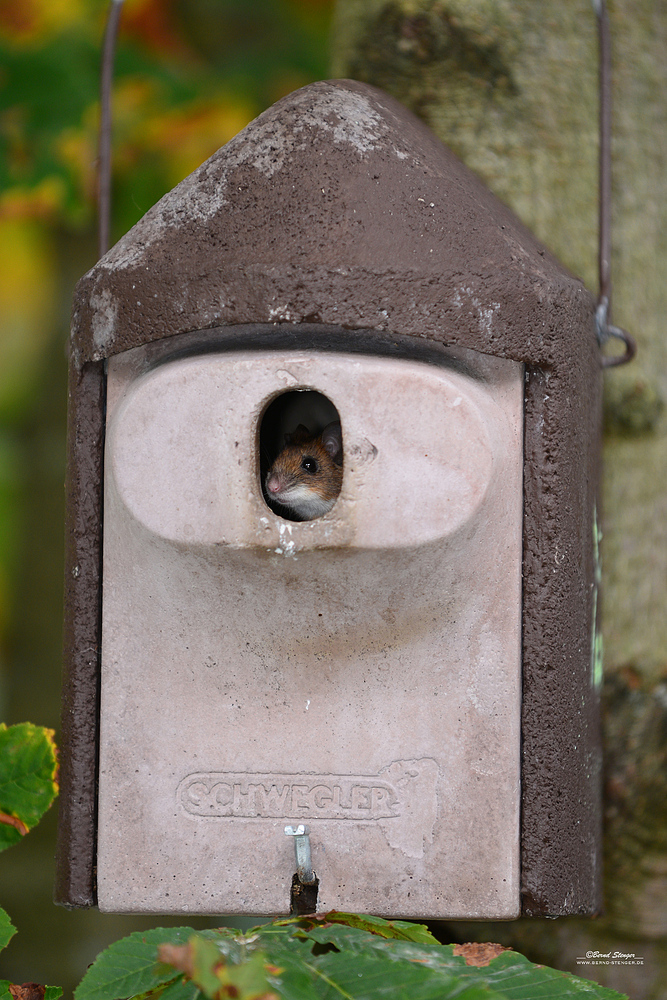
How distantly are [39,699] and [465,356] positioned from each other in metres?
3.01

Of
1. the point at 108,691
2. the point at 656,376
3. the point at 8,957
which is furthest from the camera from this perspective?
the point at 8,957

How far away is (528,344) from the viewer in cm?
183

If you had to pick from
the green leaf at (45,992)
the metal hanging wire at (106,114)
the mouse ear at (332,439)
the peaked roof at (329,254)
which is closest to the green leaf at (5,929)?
the green leaf at (45,992)

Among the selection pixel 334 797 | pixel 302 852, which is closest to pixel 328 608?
pixel 334 797

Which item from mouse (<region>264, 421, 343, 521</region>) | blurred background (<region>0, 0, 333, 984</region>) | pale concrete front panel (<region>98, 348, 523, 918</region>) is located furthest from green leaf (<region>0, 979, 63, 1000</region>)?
blurred background (<region>0, 0, 333, 984</region>)

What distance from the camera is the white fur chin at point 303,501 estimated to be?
2.29 m

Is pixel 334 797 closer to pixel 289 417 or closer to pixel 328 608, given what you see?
pixel 328 608

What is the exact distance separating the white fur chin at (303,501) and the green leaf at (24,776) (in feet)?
2.82

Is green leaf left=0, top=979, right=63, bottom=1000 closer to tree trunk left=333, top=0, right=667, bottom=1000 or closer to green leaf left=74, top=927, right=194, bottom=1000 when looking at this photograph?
green leaf left=74, top=927, right=194, bottom=1000

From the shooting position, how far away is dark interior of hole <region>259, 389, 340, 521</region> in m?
2.60

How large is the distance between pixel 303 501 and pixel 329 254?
780 millimetres

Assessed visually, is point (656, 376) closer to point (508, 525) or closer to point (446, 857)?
point (508, 525)

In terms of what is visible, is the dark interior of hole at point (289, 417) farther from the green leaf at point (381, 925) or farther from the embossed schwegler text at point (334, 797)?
the green leaf at point (381, 925)

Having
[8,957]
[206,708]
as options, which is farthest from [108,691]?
[8,957]
